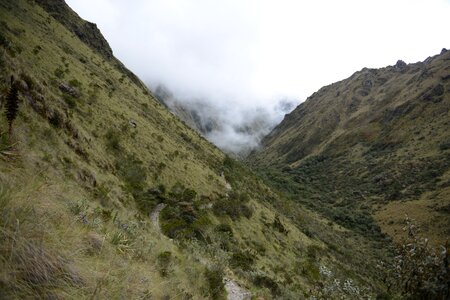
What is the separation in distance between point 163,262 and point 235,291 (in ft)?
15.0

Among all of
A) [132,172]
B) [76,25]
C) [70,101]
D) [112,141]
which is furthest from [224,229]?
[76,25]

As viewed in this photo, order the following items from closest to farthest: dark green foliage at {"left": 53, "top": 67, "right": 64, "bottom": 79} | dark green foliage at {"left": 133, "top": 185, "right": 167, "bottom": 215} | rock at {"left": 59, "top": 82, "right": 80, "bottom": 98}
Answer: dark green foliage at {"left": 133, "top": 185, "right": 167, "bottom": 215} < rock at {"left": 59, "top": 82, "right": 80, "bottom": 98} < dark green foliage at {"left": 53, "top": 67, "right": 64, "bottom": 79}

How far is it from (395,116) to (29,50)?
139755mm

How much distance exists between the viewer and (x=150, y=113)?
4697 cm

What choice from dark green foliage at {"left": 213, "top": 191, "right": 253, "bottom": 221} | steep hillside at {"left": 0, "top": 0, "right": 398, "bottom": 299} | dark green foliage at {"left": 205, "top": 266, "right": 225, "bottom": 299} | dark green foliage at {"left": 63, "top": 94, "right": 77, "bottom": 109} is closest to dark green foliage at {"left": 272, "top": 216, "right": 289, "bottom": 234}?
steep hillside at {"left": 0, "top": 0, "right": 398, "bottom": 299}

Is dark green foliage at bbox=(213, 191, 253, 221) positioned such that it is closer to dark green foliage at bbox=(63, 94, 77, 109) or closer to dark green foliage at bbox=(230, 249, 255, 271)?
dark green foliage at bbox=(230, 249, 255, 271)

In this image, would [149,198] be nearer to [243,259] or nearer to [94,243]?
[243,259]

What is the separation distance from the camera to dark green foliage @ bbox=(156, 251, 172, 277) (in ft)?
25.1

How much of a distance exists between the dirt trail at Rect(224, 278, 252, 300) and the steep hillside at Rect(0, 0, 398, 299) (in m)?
0.11

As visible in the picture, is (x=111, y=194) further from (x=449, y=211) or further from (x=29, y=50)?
(x=449, y=211)

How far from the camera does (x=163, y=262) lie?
842 cm

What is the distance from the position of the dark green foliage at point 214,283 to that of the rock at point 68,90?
23265mm

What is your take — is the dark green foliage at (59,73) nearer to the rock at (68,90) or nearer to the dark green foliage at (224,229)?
the rock at (68,90)

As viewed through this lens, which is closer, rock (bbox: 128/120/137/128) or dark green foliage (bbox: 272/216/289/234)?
rock (bbox: 128/120/137/128)
